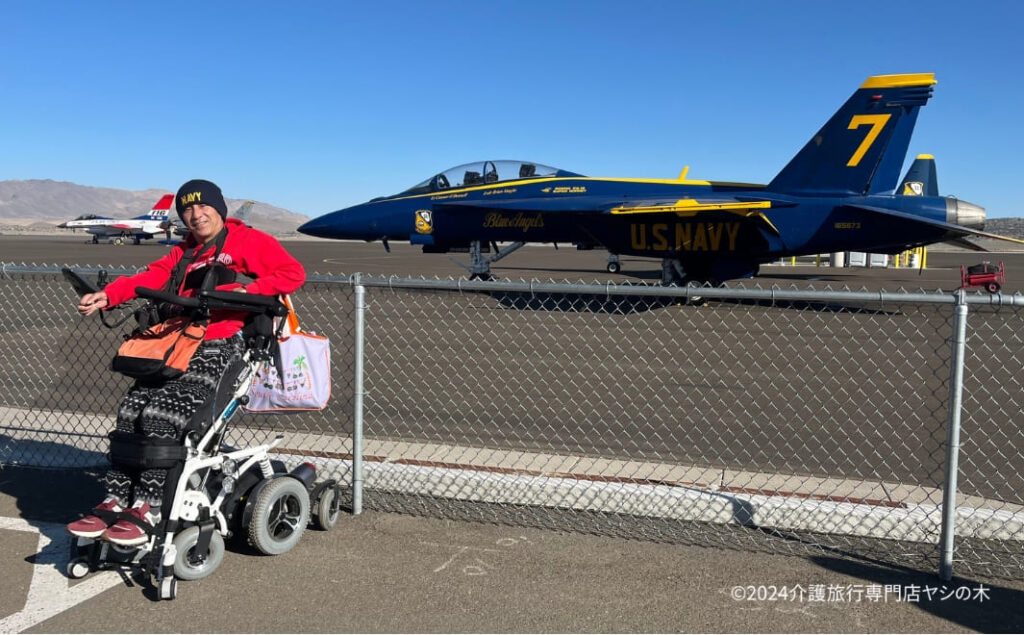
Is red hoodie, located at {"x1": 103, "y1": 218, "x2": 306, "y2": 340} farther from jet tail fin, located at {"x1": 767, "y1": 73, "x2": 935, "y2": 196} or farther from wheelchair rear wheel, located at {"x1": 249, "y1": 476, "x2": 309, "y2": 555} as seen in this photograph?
jet tail fin, located at {"x1": 767, "y1": 73, "x2": 935, "y2": 196}

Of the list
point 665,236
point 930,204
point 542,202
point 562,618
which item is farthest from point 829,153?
point 562,618

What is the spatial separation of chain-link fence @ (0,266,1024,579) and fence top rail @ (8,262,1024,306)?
2cm

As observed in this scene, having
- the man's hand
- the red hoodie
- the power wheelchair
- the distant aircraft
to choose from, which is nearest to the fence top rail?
the red hoodie

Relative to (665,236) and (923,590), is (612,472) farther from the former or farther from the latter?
(665,236)

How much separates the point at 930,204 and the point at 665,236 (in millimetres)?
5601

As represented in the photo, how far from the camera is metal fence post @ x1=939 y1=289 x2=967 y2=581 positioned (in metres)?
3.67

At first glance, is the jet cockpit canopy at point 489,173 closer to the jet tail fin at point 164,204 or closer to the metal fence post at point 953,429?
the metal fence post at point 953,429

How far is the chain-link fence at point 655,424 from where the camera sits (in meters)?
4.32

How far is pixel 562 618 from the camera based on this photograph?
10.9 ft

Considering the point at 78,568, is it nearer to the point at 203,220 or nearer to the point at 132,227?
the point at 203,220

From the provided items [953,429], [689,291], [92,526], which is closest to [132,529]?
[92,526]

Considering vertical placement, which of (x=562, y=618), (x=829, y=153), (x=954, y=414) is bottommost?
(x=562, y=618)

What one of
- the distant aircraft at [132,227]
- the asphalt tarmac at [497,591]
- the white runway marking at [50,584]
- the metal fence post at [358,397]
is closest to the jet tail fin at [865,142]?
the asphalt tarmac at [497,591]

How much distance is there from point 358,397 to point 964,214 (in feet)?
53.7
